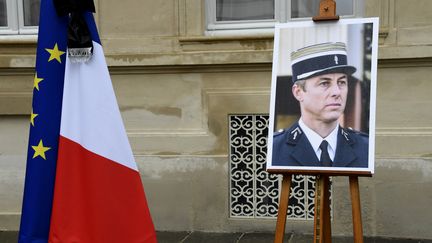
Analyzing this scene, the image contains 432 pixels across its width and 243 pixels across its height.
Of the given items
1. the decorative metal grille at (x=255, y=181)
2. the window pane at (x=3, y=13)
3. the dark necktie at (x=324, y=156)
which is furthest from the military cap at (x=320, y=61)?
the window pane at (x=3, y=13)

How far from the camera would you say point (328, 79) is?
365cm

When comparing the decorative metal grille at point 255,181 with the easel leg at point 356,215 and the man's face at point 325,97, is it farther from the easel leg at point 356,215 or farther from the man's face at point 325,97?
the easel leg at point 356,215

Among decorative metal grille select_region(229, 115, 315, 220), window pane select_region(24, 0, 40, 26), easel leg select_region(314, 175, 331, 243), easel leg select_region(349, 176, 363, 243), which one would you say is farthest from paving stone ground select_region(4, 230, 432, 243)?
window pane select_region(24, 0, 40, 26)

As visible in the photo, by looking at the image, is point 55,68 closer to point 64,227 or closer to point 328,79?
point 64,227

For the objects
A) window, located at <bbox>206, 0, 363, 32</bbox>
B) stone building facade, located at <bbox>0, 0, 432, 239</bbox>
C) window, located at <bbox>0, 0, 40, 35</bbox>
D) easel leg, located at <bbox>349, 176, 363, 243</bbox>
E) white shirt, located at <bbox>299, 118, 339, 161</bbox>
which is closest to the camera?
easel leg, located at <bbox>349, 176, 363, 243</bbox>

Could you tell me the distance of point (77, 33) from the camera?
11.0 feet

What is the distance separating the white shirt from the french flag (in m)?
1.39

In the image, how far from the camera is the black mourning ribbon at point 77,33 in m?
3.32

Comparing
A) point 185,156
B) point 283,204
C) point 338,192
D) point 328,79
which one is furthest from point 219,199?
point 328,79

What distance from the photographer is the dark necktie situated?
3.61m

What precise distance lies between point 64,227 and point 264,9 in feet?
11.0

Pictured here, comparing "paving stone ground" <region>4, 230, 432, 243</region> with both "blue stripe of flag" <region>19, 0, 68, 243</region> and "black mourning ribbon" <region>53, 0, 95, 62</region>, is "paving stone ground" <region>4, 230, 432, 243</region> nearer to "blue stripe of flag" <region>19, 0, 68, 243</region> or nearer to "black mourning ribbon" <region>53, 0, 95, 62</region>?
"blue stripe of flag" <region>19, 0, 68, 243</region>

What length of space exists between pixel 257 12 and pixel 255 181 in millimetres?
1898

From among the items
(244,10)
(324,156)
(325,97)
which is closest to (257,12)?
(244,10)
